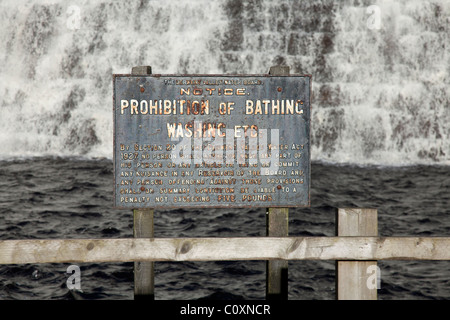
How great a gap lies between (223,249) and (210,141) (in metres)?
1.32

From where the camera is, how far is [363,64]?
2295 cm

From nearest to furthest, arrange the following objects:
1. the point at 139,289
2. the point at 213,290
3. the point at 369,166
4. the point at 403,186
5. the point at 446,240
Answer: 1. the point at 446,240
2. the point at 139,289
3. the point at 213,290
4. the point at 403,186
5. the point at 369,166

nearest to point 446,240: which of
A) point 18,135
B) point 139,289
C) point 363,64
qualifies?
point 139,289

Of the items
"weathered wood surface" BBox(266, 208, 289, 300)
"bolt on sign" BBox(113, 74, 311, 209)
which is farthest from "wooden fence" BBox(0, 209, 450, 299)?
"bolt on sign" BBox(113, 74, 311, 209)

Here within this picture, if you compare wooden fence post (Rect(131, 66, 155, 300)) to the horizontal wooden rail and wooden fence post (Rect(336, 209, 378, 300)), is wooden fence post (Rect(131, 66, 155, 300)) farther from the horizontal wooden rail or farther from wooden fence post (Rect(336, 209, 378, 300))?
wooden fence post (Rect(336, 209, 378, 300))

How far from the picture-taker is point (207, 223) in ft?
45.9

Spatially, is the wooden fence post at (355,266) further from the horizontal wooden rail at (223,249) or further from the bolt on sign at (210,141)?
the bolt on sign at (210,141)

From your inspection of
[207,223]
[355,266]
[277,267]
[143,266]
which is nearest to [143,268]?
[143,266]

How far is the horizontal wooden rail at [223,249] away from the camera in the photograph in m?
5.98

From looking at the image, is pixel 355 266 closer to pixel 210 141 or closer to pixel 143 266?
pixel 210 141

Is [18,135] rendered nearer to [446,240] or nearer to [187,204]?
[187,204]

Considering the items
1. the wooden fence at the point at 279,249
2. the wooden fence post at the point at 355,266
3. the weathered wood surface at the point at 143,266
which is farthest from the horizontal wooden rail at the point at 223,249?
the weathered wood surface at the point at 143,266

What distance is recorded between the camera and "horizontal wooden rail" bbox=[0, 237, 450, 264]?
19.6 ft
